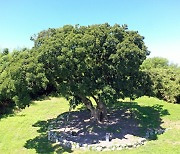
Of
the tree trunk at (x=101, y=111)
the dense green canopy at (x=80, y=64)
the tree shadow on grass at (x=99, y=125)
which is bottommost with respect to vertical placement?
the tree shadow on grass at (x=99, y=125)

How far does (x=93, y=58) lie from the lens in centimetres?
1980

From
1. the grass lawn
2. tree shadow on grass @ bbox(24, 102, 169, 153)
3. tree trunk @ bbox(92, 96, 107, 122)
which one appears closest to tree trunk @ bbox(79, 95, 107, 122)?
tree trunk @ bbox(92, 96, 107, 122)

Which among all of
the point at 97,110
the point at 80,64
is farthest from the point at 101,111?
the point at 80,64

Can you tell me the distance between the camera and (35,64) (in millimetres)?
17766

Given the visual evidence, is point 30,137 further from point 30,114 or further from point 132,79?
point 132,79

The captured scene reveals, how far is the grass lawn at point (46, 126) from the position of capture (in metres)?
18.0

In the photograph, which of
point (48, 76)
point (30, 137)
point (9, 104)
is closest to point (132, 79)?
point (48, 76)

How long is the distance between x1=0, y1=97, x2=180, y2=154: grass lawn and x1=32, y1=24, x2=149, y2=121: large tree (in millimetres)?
3974

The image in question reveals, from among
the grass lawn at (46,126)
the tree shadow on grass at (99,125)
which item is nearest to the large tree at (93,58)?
the tree shadow on grass at (99,125)

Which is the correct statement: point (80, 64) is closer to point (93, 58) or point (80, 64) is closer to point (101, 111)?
point (93, 58)

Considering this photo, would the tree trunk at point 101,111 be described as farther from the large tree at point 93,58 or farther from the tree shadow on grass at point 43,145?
the tree shadow on grass at point 43,145

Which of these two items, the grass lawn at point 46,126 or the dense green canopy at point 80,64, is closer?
the dense green canopy at point 80,64

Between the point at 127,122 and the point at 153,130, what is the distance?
7.96 ft

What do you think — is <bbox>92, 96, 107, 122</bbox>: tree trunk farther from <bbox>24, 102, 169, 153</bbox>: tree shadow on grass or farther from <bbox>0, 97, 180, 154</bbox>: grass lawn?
<bbox>0, 97, 180, 154</bbox>: grass lawn
